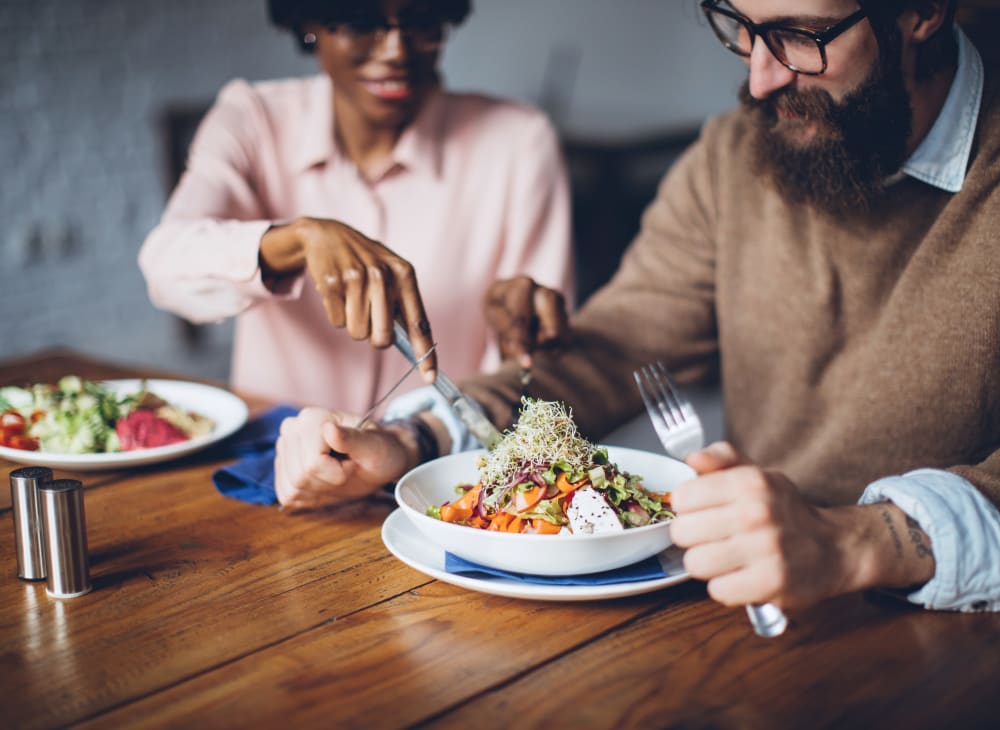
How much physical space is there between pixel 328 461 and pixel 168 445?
1.31 feet

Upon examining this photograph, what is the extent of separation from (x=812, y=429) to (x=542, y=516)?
2.39 ft

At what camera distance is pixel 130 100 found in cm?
486

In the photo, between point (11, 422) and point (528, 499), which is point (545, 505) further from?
point (11, 422)

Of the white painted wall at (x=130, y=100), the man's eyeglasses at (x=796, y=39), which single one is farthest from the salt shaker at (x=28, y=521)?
the white painted wall at (x=130, y=100)

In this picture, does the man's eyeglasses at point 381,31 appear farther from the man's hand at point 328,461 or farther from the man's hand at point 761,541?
the man's hand at point 761,541

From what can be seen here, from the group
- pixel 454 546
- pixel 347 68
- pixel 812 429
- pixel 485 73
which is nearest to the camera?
pixel 454 546

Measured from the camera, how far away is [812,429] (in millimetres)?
1545

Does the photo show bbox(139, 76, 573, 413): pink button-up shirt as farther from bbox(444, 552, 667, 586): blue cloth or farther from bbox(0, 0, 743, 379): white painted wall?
bbox(0, 0, 743, 379): white painted wall

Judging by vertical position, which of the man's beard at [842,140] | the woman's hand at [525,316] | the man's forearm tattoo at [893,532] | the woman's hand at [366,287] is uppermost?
the man's beard at [842,140]

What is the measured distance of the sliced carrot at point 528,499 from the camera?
3.25ft

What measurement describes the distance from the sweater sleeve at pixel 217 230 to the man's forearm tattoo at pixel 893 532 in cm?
98

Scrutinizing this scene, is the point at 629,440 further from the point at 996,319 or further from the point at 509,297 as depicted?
the point at 996,319

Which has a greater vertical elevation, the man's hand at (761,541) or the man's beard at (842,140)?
the man's beard at (842,140)

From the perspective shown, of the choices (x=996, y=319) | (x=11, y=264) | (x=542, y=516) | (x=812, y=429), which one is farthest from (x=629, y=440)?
(x=11, y=264)
